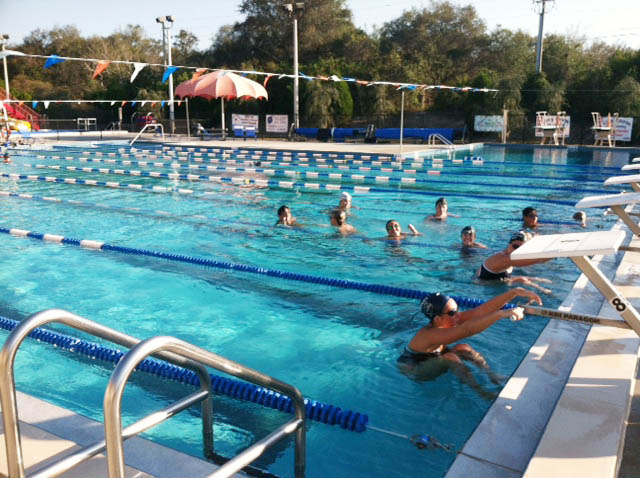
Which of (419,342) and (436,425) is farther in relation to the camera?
(419,342)

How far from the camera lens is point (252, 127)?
29.5 m

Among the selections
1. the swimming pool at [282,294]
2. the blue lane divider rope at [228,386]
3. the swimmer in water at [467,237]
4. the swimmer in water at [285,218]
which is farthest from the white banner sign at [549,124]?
the blue lane divider rope at [228,386]

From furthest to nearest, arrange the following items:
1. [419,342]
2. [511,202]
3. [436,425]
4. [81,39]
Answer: [81,39] < [511,202] < [419,342] < [436,425]

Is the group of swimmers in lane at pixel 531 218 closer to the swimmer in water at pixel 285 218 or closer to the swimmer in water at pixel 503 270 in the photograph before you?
the swimmer in water at pixel 503 270

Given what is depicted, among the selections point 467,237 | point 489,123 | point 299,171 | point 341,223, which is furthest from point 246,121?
point 467,237

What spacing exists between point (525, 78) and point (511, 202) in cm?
1970

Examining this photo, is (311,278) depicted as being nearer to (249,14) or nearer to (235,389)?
(235,389)

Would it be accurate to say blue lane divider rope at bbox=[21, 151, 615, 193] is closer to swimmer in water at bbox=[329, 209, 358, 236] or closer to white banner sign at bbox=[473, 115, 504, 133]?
swimmer in water at bbox=[329, 209, 358, 236]

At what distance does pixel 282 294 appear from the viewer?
20.2ft

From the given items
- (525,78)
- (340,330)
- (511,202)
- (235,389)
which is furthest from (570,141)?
(235,389)

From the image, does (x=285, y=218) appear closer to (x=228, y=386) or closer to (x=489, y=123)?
(x=228, y=386)

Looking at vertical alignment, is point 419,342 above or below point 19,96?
below

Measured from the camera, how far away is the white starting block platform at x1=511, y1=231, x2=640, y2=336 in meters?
2.64

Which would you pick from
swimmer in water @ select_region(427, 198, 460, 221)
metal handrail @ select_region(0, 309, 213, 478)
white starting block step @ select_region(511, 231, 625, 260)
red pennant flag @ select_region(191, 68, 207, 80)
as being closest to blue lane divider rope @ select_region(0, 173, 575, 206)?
swimmer in water @ select_region(427, 198, 460, 221)
